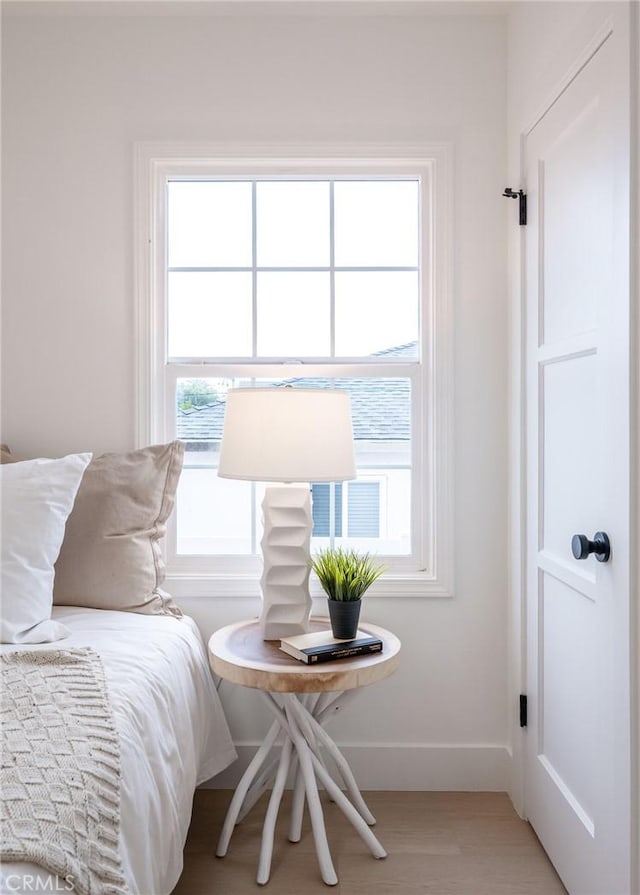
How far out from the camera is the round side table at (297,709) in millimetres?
1729

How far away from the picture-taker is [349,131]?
2.32 meters

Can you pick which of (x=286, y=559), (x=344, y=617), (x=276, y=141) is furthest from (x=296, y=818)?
(x=276, y=141)

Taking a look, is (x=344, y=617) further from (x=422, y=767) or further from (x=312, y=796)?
(x=422, y=767)

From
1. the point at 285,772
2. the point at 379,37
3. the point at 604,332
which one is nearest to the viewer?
the point at 604,332

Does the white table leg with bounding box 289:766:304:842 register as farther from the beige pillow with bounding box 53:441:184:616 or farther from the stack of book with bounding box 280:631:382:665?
the beige pillow with bounding box 53:441:184:616

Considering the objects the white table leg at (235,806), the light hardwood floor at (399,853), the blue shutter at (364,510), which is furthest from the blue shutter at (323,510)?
the light hardwood floor at (399,853)

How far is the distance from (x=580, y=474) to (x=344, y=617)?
2.45 ft

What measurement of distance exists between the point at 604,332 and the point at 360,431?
1.04 m

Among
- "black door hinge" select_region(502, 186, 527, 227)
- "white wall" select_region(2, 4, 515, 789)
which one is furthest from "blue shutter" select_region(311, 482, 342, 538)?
"black door hinge" select_region(502, 186, 527, 227)

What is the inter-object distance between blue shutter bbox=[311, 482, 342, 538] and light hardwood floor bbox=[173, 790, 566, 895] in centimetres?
90

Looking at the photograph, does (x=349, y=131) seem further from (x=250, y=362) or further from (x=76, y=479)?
(x=76, y=479)

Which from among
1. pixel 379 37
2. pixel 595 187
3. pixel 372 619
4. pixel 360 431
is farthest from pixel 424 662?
pixel 379 37

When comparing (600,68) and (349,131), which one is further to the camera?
(349,131)

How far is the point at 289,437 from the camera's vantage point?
1.86 metres
